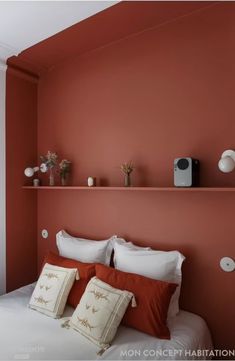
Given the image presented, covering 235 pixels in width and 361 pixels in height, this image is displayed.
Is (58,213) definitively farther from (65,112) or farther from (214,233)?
(214,233)

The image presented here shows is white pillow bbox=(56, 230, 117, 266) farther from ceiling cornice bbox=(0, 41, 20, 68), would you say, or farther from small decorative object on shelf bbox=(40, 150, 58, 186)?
ceiling cornice bbox=(0, 41, 20, 68)

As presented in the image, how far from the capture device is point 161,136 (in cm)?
204

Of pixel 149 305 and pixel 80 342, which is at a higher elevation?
pixel 149 305

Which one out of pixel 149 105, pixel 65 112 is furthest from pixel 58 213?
pixel 149 105

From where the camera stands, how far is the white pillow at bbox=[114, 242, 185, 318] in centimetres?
183

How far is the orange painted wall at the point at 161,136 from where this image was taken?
1795 mm

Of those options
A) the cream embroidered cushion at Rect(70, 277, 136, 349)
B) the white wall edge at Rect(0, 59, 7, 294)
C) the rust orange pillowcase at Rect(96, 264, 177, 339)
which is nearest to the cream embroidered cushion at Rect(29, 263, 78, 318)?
the cream embroidered cushion at Rect(70, 277, 136, 349)

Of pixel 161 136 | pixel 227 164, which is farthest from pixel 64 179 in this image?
pixel 227 164

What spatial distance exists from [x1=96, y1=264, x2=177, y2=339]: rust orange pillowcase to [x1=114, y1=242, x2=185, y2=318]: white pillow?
0.13 metres

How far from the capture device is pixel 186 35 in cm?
194

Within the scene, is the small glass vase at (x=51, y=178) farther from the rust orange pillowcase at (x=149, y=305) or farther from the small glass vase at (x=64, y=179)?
the rust orange pillowcase at (x=149, y=305)

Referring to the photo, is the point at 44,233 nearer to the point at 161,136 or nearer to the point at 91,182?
the point at 91,182

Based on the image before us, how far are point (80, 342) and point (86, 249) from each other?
2.63 feet

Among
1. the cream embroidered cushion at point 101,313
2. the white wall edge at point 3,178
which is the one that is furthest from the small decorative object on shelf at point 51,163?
the cream embroidered cushion at point 101,313
